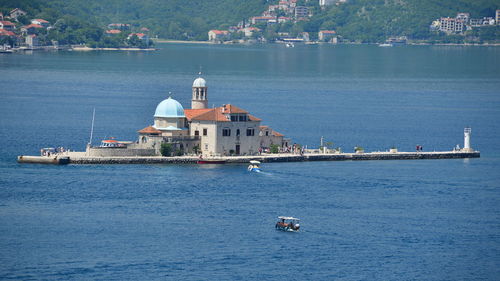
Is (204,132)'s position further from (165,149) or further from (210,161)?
(165,149)

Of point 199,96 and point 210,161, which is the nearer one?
point 210,161

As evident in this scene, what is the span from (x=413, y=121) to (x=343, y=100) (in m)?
25.3

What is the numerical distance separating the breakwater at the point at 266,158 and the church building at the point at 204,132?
4.16 feet

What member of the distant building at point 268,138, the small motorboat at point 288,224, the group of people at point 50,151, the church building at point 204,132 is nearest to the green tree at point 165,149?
the church building at point 204,132

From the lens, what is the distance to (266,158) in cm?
9844

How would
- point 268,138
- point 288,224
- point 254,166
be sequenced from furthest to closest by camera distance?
1. point 268,138
2. point 254,166
3. point 288,224

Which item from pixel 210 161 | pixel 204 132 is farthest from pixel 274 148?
pixel 210 161

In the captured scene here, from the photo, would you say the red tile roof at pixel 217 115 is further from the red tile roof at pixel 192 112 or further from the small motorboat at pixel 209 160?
the small motorboat at pixel 209 160

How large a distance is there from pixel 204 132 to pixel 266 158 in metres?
5.13

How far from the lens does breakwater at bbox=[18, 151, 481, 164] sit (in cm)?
9519

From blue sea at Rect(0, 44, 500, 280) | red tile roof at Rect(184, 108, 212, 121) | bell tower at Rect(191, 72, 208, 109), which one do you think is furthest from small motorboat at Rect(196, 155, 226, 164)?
bell tower at Rect(191, 72, 208, 109)

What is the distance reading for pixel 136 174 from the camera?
300 feet

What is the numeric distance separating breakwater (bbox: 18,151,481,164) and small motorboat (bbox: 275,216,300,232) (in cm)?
2083

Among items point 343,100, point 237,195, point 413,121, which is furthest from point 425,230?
point 343,100
